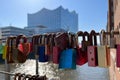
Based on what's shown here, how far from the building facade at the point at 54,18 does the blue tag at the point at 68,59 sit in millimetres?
106410

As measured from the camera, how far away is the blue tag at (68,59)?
1.98 metres

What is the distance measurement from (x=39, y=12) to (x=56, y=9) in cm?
1450

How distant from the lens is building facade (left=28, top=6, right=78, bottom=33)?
113762mm

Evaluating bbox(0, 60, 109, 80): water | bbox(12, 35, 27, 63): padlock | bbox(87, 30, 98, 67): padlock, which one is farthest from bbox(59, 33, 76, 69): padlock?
bbox(0, 60, 109, 80): water

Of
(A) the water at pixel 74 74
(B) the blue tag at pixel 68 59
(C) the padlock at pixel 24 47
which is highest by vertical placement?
(C) the padlock at pixel 24 47

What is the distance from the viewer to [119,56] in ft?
5.74

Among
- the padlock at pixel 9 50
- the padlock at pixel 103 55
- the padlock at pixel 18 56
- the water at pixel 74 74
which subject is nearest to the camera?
the padlock at pixel 103 55

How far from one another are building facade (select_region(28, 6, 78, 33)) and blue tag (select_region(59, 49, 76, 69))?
10641cm

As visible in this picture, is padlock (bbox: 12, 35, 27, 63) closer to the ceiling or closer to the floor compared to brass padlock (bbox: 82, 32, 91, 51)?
closer to the floor

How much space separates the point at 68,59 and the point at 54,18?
117 m

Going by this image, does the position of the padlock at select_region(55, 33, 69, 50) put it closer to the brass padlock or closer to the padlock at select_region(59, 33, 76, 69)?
the padlock at select_region(59, 33, 76, 69)

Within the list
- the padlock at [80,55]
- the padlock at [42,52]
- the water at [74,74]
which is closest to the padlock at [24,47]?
the padlock at [42,52]

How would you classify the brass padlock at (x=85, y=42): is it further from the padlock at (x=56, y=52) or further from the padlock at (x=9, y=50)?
the padlock at (x=9, y=50)

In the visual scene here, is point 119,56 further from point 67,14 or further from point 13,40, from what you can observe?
point 67,14
